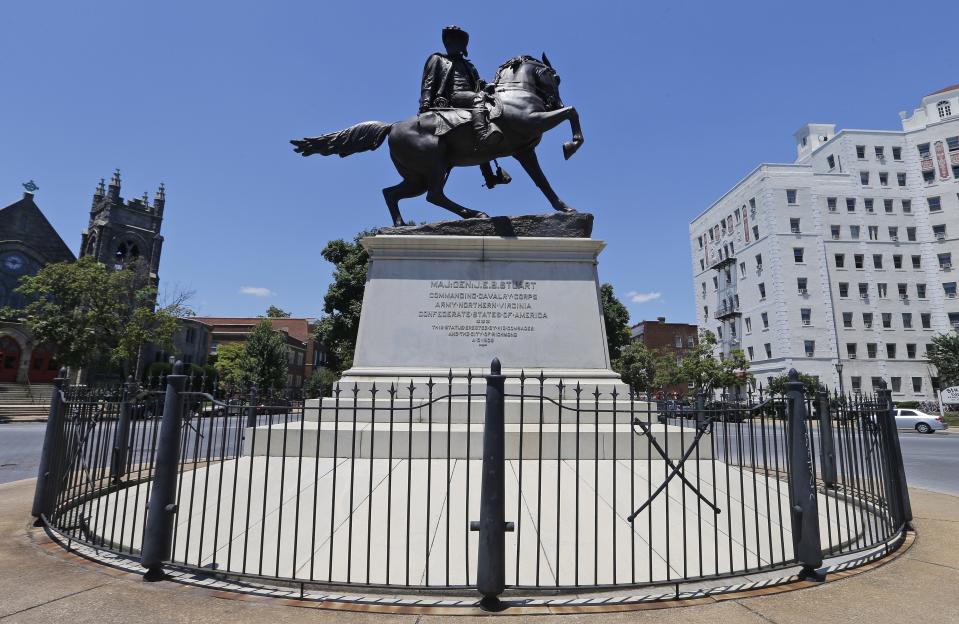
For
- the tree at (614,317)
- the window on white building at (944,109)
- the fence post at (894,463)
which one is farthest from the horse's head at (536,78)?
the window on white building at (944,109)

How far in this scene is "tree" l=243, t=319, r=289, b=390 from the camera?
46.0 metres

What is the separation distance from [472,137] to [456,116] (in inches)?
19.2

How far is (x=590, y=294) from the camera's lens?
348 inches

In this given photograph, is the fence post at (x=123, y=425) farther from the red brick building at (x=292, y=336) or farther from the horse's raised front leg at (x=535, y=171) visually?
the red brick building at (x=292, y=336)

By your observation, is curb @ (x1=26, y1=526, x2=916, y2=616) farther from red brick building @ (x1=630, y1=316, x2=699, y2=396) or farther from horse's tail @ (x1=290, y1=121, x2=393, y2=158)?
red brick building @ (x1=630, y1=316, x2=699, y2=396)

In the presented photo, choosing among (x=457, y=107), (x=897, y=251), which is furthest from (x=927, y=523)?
(x=897, y=251)

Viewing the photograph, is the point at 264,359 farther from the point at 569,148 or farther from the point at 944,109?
the point at 944,109

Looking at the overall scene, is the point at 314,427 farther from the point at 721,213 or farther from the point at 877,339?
the point at 721,213

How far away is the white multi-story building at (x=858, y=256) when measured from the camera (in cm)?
4800

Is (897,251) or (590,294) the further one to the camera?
(897,251)

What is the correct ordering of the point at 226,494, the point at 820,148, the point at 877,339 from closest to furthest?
the point at 226,494 < the point at 877,339 < the point at 820,148

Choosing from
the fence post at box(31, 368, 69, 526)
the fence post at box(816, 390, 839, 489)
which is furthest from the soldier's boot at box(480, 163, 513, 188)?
the fence post at box(31, 368, 69, 526)

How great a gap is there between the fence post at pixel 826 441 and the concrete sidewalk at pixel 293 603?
172cm

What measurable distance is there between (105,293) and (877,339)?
218 feet
